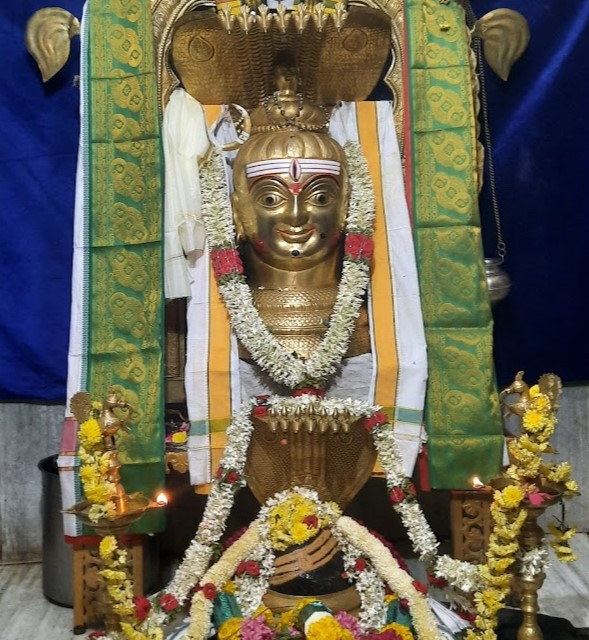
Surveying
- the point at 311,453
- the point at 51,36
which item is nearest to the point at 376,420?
the point at 311,453

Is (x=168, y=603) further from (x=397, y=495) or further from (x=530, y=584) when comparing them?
(x=530, y=584)

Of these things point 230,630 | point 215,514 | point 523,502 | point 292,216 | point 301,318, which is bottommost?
point 230,630

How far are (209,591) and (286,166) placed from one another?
1641 mm

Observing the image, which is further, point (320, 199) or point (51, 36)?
point (51, 36)

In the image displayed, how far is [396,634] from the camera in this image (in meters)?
2.96

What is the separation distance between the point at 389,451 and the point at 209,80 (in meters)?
1.79

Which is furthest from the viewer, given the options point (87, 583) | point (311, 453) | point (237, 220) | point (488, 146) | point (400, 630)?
point (488, 146)

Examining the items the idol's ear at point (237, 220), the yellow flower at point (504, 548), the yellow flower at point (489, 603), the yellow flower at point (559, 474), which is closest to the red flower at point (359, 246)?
the idol's ear at point (237, 220)

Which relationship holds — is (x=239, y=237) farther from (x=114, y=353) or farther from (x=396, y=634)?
(x=396, y=634)

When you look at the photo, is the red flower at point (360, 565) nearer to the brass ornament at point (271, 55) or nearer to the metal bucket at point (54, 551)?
the metal bucket at point (54, 551)

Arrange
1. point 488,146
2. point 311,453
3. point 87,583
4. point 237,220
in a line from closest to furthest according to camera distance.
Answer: point 311,453
point 87,583
point 237,220
point 488,146

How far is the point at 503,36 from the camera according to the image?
381 cm

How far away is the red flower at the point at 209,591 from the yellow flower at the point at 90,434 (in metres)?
0.68

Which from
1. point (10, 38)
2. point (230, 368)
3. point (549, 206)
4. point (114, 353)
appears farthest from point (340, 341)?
point (10, 38)
